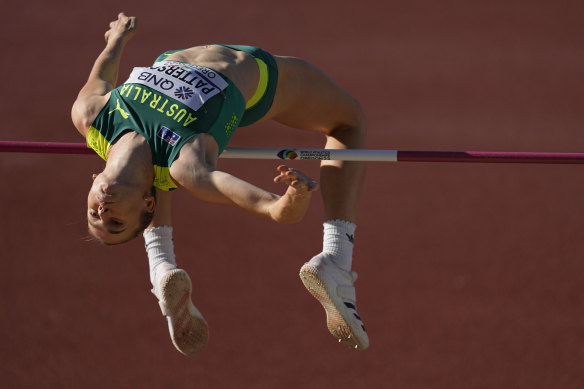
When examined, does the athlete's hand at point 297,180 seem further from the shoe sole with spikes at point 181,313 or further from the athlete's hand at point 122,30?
the athlete's hand at point 122,30

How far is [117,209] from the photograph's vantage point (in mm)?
2400

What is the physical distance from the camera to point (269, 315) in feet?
13.3

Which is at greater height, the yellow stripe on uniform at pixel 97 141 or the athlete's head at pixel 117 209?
the yellow stripe on uniform at pixel 97 141

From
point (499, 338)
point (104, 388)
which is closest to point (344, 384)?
point (499, 338)

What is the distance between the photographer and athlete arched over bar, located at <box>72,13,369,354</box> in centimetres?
236

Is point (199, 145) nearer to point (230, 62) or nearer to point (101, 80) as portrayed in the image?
point (230, 62)

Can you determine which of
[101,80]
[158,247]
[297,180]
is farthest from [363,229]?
[297,180]

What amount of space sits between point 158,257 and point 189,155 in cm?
62

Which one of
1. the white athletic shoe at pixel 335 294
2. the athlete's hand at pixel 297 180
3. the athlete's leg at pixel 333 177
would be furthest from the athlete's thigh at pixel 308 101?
the athlete's hand at pixel 297 180

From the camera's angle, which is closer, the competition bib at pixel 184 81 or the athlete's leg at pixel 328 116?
the competition bib at pixel 184 81

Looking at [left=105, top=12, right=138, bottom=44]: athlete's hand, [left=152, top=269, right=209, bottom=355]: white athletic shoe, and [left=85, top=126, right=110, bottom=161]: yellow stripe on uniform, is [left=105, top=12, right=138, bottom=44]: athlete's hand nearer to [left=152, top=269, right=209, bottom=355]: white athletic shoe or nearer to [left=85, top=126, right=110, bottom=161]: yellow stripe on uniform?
[left=85, top=126, right=110, bottom=161]: yellow stripe on uniform

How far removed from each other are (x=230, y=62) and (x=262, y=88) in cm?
13

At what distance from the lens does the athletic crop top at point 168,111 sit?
243cm

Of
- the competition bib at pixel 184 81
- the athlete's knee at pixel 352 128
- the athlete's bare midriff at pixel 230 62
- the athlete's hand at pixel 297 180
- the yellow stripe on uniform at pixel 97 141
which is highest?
the athlete's bare midriff at pixel 230 62
